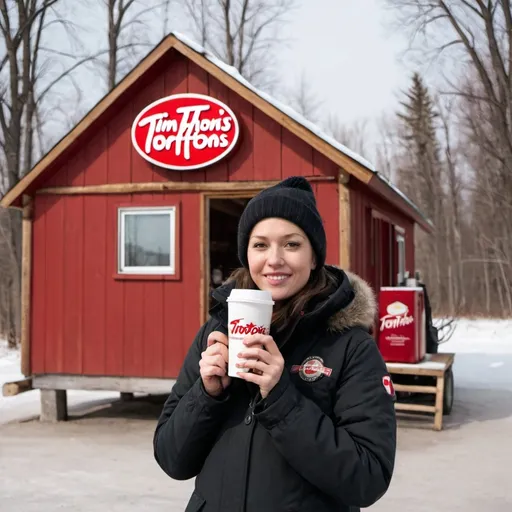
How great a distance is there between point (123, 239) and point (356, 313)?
7207 millimetres

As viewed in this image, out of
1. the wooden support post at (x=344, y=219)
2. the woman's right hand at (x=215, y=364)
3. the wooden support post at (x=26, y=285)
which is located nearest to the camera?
the woman's right hand at (x=215, y=364)

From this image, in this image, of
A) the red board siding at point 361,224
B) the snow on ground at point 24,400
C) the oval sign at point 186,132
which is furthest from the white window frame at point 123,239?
the snow on ground at point 24,400

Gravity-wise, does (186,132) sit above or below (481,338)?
above

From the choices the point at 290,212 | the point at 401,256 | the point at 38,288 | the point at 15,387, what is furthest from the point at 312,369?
the point at 401,256

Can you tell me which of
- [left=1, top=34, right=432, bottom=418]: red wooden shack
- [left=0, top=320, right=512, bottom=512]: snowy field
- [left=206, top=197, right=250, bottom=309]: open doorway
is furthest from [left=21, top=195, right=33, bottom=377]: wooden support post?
[left=206, top=197, right=250, bottom=309]: open doorway

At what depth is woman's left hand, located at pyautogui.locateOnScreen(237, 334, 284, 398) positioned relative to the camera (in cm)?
155

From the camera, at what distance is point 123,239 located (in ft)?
28.6

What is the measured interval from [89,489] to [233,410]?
4484 millimetres

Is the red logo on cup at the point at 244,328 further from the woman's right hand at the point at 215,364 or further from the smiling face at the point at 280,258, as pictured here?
the smiling face at the point at 280,258

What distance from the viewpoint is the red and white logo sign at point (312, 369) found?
5.66 feet

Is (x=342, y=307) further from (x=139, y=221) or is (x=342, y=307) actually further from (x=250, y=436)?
(x=139, y=221)

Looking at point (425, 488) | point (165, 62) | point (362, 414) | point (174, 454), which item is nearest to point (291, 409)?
point (362, 414)

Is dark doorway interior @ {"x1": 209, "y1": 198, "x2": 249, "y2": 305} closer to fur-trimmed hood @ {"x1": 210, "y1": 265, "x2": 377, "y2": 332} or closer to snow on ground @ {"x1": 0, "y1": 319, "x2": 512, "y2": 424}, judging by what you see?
snow on ground @ {"x1": 0, "y1": 319, "x2": 512, "y2": 424}

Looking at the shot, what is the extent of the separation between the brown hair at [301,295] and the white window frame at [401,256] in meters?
10.8
